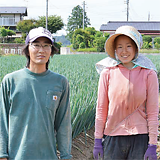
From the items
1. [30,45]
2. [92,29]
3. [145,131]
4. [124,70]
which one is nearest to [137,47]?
[124,70]

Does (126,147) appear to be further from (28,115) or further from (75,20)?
(75,20)

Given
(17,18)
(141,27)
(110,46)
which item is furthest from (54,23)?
(110,46)

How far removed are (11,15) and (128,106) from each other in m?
48.8

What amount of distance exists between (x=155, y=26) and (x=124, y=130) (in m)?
54.1

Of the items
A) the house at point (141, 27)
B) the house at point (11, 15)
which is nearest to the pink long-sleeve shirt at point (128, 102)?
the house at point (11, 15)

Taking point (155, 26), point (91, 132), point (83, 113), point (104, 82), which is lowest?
point (91, 132)

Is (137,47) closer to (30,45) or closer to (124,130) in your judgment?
(124,130)

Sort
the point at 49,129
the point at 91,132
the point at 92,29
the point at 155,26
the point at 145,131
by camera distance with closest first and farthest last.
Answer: the point at 49,129 → the point at 145,131 → the point at 91,132 → the point at 92,29 → the point at 155,26

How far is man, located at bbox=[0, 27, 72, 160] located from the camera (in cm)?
175

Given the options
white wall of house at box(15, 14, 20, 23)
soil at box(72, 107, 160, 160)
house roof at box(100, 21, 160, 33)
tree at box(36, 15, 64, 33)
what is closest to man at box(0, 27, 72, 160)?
soil at box(72, 107, 160, 160)

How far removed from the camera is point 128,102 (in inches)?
83.5

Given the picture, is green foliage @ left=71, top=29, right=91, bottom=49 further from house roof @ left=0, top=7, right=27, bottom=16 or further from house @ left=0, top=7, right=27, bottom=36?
house roof @ left=0, top=7, right=27, bottom=16

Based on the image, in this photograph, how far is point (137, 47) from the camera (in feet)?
7.16

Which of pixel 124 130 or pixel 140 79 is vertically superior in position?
pixel 140 79
